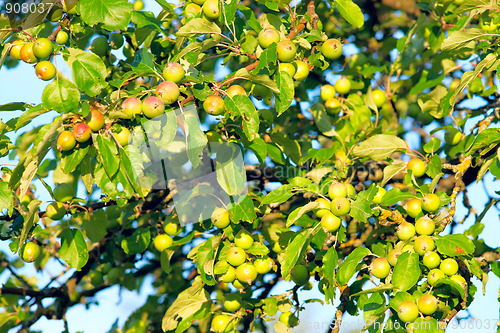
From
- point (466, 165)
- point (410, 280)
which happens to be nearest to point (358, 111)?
point (466, 165)

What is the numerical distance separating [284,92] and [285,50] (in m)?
0.19

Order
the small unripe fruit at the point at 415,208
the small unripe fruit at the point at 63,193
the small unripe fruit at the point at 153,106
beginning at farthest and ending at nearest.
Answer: the small unripe fruit at the point at 63,193
the small unripe fruit at the point at 415,208
the small unripe fruit at the point at 153,106

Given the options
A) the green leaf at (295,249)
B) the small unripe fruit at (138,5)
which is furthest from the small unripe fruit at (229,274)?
the small unripe fruit at (138,5)

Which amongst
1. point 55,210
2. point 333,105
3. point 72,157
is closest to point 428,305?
point 333,105

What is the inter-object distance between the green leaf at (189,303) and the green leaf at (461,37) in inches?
74.2

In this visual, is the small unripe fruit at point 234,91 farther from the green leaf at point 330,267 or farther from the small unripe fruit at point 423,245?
the small unripe fruit at point 423,245

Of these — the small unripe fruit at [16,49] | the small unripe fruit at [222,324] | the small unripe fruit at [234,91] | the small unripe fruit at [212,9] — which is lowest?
the small unripe fruit at [222,324]

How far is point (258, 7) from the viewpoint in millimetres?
4359

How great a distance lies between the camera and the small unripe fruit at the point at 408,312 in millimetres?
2184

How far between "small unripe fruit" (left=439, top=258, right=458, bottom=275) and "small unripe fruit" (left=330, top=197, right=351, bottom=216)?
1.72ft

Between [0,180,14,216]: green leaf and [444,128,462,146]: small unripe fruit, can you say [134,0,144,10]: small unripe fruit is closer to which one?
[0,180,14,216]: green leaf

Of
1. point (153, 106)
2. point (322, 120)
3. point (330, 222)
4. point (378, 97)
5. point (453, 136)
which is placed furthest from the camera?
point (378, 97)

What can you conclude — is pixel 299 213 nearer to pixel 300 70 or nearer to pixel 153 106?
pixel 300 70

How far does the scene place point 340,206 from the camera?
2293mm
